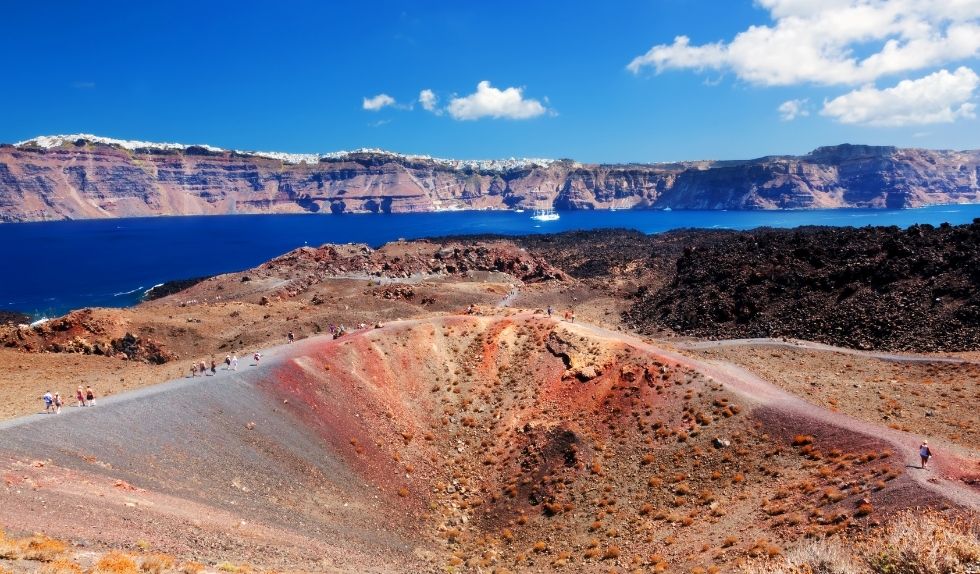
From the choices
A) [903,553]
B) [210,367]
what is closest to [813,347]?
[903,553]

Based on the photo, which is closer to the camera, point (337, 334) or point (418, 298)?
point (337, 334)

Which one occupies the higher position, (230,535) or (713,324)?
(230,535)

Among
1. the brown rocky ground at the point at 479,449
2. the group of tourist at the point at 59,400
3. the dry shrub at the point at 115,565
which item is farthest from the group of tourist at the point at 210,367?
the dry shrub at the point at 115,565

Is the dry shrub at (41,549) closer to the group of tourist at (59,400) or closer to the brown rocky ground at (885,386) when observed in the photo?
the group of tourist at (59,400)

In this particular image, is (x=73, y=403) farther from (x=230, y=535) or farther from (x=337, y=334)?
(x=337, y=334)

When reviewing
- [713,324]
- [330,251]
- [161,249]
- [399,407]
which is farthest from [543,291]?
[161,249]

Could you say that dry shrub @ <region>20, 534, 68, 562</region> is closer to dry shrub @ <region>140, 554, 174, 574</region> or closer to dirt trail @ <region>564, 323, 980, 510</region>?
dry shrub @ <region>140, 554, 174, 574</region>

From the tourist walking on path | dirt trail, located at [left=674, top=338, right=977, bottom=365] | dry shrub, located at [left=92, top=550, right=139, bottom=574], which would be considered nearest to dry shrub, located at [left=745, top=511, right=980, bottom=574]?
the tourist walking on path
